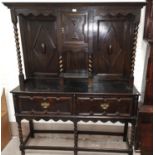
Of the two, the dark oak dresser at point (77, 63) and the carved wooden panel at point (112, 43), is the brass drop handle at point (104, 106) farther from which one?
the carved wooden panel at point (112, 43)

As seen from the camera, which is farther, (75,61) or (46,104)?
(75,61)

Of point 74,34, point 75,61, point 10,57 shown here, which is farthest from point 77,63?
point 10,57

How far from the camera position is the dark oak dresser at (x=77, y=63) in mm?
1752

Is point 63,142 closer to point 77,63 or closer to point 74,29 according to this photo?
point 77,63

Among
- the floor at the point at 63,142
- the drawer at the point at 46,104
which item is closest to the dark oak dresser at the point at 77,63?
the drawer at the point at 46,104

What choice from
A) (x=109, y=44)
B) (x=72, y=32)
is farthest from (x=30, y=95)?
(x=109, y=44)

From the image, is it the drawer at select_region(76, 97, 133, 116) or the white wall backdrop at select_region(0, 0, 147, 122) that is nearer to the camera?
the drawer at select_region(76, 97, 133, 116)

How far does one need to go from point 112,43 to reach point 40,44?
2.77ft

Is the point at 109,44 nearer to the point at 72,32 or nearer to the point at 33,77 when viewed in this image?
the point at 72,32

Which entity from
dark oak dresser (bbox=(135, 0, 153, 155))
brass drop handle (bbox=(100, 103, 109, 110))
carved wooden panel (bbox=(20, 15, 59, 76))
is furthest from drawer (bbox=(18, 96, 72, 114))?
dark oak dresser (bbox=(135, 0, 153, 155))

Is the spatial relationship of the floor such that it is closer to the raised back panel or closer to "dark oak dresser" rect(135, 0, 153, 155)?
"dark oak dresser" rect(135, 0, 153, 155)

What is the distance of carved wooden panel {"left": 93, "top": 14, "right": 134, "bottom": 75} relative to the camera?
1927 millimetres

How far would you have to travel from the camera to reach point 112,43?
201 cm

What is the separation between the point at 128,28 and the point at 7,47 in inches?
57.7
